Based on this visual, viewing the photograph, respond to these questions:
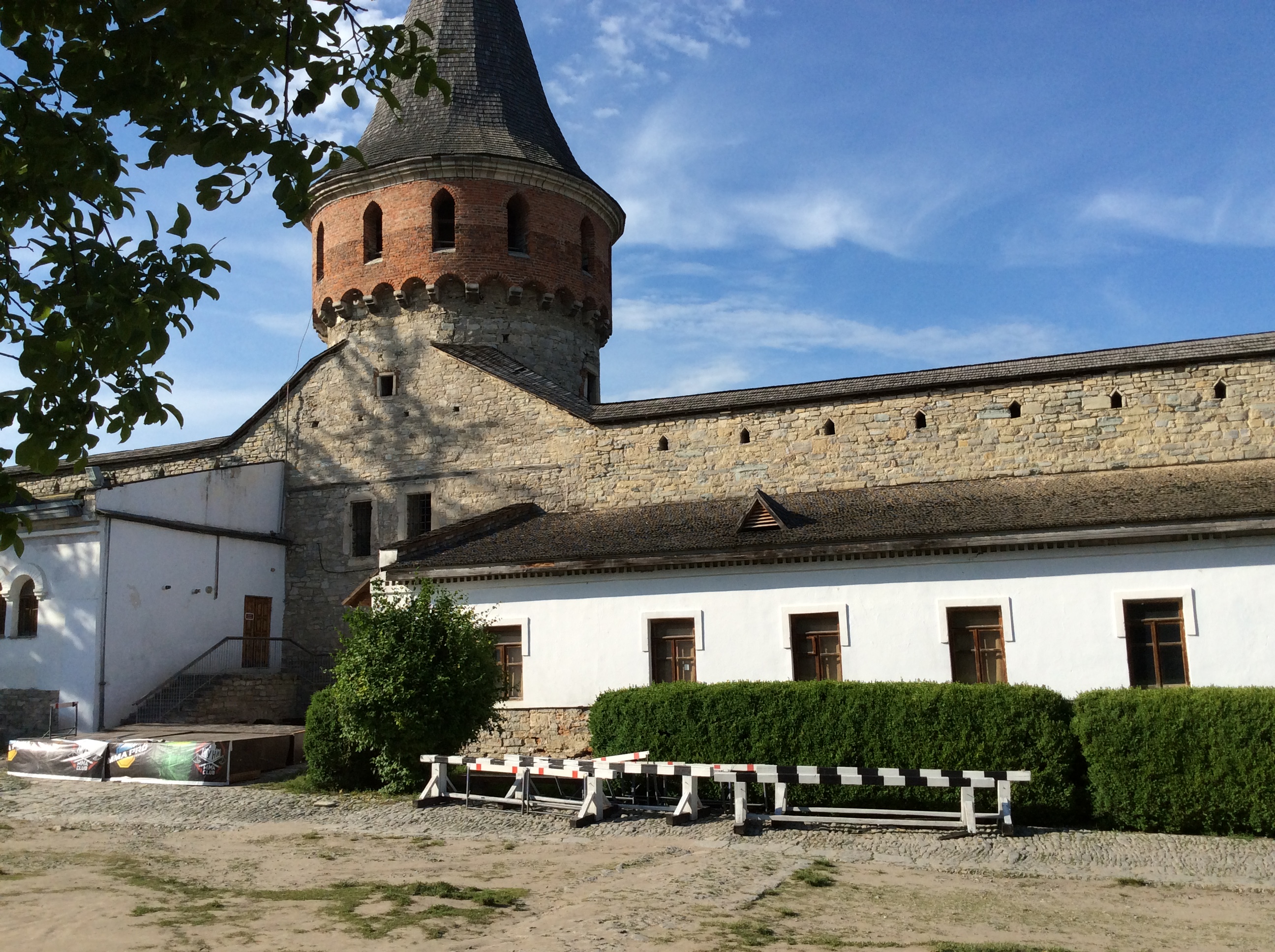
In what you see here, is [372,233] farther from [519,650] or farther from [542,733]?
[542,733]

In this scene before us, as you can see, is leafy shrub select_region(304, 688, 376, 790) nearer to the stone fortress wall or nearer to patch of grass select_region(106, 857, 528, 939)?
patch of grass select_region(106, 857, 528, 939)

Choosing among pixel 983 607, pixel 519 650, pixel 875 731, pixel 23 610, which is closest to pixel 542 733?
pixel 519 650


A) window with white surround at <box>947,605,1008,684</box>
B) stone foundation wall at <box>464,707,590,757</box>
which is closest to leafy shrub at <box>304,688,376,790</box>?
stone foundation wall at <box>464,707,590,757</box>

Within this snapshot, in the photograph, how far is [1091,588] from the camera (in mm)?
13492

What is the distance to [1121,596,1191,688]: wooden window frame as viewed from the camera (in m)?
13.0

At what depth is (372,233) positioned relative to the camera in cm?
2405

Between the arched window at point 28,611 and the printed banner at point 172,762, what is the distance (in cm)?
569

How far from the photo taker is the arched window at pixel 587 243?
2500 centimetres

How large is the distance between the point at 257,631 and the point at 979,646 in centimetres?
1532

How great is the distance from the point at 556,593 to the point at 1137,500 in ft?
27.8

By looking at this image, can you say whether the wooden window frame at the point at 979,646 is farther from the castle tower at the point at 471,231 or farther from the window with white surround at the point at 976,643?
the castle tower at the point at 471,231

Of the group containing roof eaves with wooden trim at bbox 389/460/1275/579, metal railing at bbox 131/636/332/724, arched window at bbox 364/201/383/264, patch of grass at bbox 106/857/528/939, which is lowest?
patch of grass at bbox 106/857/528/939

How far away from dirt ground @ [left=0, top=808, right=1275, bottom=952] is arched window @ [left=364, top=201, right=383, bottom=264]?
51.1ft

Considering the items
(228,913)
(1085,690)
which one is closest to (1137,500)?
(1085,690)
